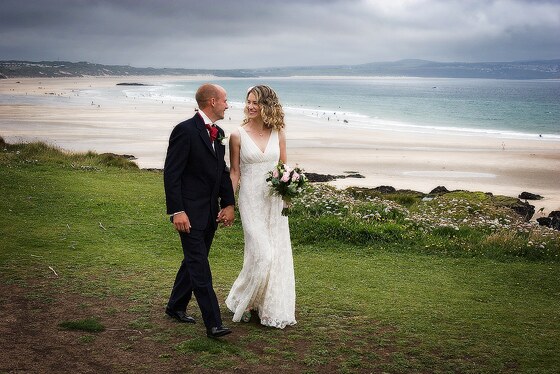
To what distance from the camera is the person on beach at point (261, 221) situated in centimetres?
667

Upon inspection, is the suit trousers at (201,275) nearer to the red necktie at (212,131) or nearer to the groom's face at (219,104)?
the red necktie at (212,131)

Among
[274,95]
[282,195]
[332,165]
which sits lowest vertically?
[332,165]

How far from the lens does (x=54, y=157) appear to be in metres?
20.8

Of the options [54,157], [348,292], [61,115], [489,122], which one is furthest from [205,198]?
[489,122]

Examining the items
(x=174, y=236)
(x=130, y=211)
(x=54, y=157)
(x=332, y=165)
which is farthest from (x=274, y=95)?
(x=332, y=165)

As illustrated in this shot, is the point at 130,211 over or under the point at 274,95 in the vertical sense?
under

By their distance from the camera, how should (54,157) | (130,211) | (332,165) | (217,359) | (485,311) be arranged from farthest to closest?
(332,165)
(54,157)
(130,211)
(485,311)
(217,359)

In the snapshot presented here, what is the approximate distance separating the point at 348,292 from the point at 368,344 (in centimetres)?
198

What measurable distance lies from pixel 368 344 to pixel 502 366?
1.29 metres

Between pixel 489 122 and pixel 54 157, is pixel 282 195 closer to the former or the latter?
pixel 54 157

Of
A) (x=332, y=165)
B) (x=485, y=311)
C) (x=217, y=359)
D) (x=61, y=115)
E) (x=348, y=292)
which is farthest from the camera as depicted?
(x=61, y=115)

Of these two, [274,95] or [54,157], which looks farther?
[54,157]

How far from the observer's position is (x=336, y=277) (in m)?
9.01

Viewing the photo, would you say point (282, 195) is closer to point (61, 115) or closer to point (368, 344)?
point (368, 344)
